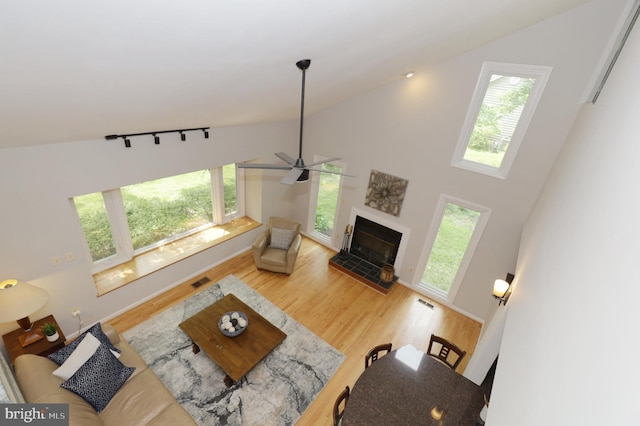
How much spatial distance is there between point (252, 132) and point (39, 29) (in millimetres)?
4423

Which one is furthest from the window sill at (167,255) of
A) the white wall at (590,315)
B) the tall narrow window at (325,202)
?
the white wall at (590,315)

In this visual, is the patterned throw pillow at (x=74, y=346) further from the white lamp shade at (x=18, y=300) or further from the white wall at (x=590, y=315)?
the white wall at (x=590, y=315)

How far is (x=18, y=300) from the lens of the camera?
10.7ft

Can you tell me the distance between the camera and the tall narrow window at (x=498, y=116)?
4.10 meters

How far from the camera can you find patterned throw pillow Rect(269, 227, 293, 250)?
6309mm

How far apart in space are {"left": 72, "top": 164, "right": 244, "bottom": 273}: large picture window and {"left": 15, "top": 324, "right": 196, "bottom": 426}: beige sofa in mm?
1989

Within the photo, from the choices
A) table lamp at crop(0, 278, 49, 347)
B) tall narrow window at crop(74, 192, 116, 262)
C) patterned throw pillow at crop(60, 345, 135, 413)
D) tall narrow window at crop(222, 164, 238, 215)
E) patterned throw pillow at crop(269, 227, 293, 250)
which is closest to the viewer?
patterned throw pillow at crop(60, 345, 135, 413)

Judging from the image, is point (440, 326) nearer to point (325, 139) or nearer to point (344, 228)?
point (344, 228)

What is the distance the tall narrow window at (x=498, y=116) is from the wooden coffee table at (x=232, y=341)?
413 centimetres

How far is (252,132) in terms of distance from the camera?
579cm

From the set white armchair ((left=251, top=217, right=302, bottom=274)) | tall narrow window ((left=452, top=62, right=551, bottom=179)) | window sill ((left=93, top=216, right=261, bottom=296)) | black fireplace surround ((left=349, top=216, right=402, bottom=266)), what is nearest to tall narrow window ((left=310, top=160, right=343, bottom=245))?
black fireplace surround ((left=349, top=216, right=402, bottom=266))

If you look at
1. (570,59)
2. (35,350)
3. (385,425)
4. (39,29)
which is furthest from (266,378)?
(570,59)

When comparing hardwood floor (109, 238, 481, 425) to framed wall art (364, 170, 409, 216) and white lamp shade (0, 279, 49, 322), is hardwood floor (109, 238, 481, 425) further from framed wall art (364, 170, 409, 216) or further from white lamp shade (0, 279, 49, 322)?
framed wall art (364, 170, 409, 216)

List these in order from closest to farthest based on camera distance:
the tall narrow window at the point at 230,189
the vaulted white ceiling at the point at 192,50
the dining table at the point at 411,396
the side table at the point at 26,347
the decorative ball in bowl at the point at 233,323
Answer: the vaulted white ceiling at the point at 192,50 → the dining table at the point at 411,396 → the side table at the point at 26,347 → the decorative ball in bowl at the point at 233,323 → the tall narrow window at the point at 230,189
